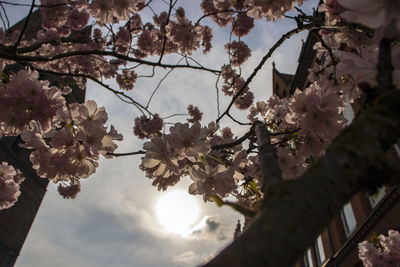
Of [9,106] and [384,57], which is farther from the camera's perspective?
[9,106]

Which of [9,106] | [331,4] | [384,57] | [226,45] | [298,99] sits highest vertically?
[226,45]

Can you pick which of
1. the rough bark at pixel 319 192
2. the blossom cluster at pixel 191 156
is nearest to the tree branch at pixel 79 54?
the blossom cluster at pixel 191 156

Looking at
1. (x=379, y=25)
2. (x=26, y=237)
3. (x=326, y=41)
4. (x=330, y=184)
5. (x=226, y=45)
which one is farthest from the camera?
(x=26, y=237)

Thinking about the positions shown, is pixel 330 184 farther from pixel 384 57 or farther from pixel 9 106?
pixel 9 106

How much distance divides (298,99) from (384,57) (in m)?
1.39

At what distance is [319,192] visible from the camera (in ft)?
2.08

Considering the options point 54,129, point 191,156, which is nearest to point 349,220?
point 191,156

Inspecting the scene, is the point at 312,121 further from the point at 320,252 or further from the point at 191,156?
the point at 320,252

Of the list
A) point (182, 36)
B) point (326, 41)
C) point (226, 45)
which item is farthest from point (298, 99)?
point (226, 45)

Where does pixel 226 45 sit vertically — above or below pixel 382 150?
above

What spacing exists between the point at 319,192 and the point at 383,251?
4878 mm

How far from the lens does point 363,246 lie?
14.7ft

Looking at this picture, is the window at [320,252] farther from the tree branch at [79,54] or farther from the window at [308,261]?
the tree branch at [79,54]

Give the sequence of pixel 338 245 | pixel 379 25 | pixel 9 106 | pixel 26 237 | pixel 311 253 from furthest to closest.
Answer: pixel 26 237, pixel 311 253, pixel 338 245, pixel 9 106, pixel 379 25
